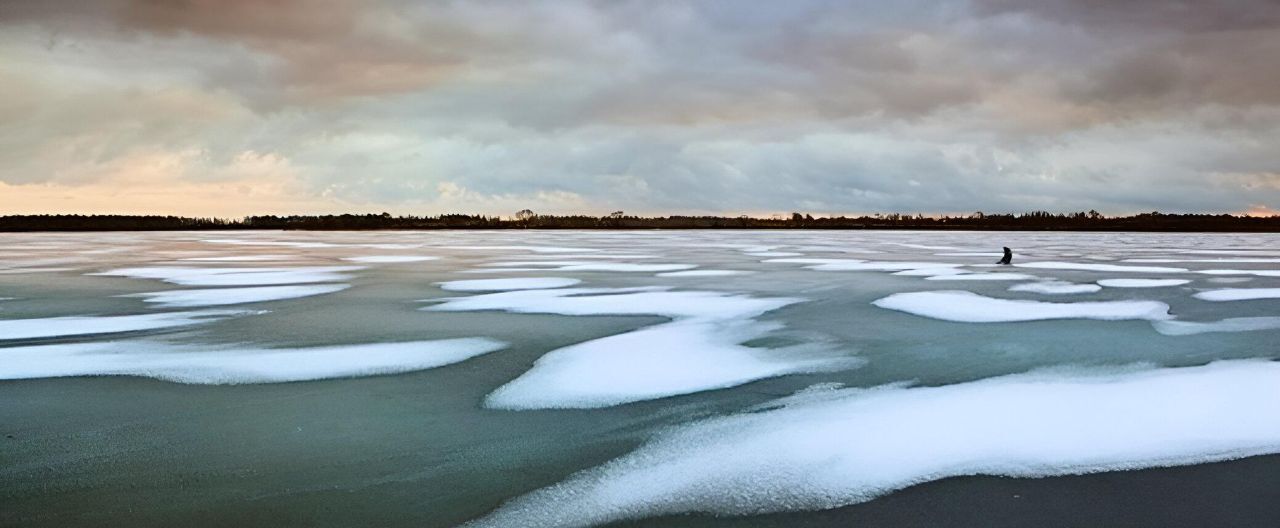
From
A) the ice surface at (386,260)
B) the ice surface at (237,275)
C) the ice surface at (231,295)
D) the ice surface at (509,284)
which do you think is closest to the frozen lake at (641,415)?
the ice surface at (231,295)

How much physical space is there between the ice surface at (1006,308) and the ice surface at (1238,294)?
0.93 m

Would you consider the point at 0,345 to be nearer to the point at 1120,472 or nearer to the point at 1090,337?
the point at 1120,472

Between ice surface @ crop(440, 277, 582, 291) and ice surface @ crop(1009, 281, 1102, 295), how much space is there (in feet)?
16.0

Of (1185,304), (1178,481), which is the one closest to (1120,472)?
(1178,481)

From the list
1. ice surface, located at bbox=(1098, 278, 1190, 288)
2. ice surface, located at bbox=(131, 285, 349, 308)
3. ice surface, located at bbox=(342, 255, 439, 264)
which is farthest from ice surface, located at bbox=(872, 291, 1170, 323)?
ice surface, located at bbox=(342, 255, 439, 264)

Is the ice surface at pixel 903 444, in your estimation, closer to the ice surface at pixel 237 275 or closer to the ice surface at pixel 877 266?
the ice surface at pixel 237 275

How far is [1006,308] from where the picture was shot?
6.81 m

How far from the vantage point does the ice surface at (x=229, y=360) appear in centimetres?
407

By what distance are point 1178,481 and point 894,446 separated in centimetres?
83

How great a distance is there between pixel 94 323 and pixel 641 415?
4.63 metres

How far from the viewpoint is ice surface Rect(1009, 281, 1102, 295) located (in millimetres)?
8430

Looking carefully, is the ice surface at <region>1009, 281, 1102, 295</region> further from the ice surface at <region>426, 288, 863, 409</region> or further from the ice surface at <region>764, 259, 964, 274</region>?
the ice surface at <region>426, 288, 863, 409</region>

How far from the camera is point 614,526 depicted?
7.18ft

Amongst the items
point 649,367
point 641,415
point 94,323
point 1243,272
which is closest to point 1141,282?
point 1243,272
